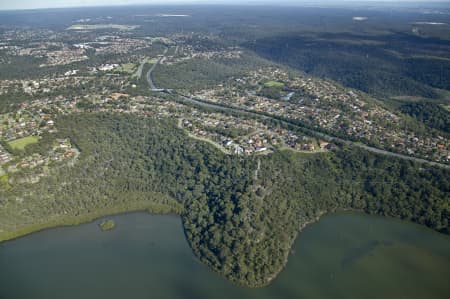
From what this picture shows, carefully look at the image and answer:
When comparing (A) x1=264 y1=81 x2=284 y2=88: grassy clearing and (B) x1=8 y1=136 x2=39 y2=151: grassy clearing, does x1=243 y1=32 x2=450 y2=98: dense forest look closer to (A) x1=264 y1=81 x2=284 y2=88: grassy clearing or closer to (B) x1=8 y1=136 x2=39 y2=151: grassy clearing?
(A) x1=264 y1=81 x2=284 y2=88: grassy clearing

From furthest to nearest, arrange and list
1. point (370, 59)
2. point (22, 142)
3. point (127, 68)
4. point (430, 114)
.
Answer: point (370, 59) < point (127, 68) < point (430, 114) < point (22, 142)

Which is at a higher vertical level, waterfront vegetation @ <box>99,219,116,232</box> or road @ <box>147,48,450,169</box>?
road @ <box>147,48,450,169</box>

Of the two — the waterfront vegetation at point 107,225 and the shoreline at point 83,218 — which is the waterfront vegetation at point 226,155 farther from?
the waterfront vegetation at point 107,225

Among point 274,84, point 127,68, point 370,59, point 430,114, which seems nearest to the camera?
point 430,114

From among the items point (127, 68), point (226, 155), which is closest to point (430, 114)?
point (226, 155)

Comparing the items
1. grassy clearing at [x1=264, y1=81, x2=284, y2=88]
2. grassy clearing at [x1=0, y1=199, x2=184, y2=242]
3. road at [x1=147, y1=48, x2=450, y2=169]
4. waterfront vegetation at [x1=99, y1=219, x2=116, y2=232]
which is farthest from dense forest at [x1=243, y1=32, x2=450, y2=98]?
waterfront vegetation at [x1=99, y1=219, x2=116, y2=232]

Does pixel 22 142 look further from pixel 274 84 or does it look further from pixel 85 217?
pixel 274 84
